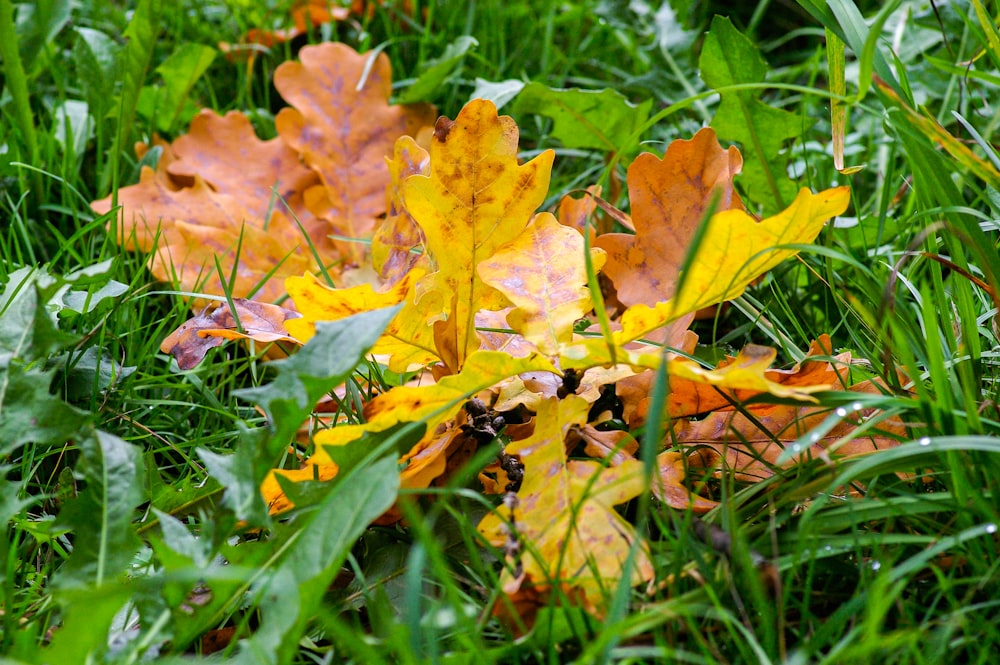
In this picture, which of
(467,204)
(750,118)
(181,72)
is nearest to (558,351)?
(467,204)

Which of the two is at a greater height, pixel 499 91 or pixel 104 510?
pixel 499 91

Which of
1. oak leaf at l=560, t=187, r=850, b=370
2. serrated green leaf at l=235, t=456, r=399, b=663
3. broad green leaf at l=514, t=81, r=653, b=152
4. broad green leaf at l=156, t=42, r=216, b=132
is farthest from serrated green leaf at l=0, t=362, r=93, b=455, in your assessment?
broad green leaf at l=156, t=42, r=216, b=132

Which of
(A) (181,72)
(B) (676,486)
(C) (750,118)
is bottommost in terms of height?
(B) (676,486)

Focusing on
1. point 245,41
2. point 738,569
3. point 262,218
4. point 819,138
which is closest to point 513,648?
point 738,569

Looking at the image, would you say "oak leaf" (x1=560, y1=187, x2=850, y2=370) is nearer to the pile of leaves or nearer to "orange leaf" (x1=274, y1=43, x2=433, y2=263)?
the pile of leaves

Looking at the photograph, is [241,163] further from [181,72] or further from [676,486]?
[676,486]

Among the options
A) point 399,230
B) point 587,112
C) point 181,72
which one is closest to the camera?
point 399,230
